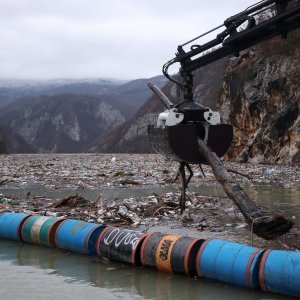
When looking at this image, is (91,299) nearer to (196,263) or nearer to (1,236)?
(196,263)

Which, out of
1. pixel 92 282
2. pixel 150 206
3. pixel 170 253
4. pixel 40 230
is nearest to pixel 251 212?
pixel 170 253

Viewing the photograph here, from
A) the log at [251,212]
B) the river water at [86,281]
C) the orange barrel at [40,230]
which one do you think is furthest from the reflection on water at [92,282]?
the log at [251,212]

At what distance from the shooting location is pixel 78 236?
22.4 feet

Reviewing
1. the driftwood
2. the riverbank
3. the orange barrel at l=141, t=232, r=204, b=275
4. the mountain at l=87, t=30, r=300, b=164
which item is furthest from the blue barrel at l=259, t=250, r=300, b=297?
the mountain at l=87, t=30, r=300, b=164

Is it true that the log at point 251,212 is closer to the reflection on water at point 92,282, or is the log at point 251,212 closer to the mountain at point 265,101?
the reflection on water at point 92,282

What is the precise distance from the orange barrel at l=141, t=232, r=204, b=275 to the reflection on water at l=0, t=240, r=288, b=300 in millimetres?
103

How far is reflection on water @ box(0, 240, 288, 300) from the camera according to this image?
500 centimetres

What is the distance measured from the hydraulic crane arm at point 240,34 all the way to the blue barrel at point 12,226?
10.6 ft

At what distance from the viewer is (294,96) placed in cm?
3131

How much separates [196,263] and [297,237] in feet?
7.76

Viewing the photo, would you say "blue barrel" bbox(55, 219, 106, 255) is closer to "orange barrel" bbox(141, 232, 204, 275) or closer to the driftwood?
"orange barrel" bbox(141, 232, 204, 275)

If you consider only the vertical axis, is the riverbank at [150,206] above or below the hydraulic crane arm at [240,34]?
below

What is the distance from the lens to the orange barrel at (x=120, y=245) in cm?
609

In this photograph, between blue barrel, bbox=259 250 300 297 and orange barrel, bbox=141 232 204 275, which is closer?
blue barrel, bbox=259 250 300 297
